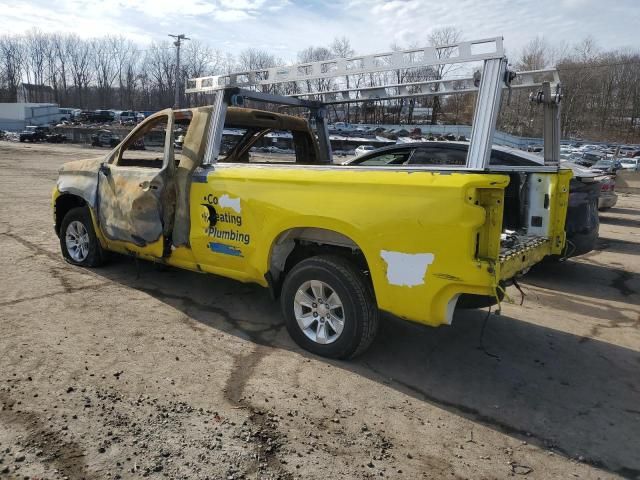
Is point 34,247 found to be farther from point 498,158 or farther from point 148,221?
point 498,158

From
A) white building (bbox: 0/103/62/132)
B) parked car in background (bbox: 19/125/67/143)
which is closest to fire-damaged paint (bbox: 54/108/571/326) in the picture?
parked car in background (bbox: 19/125/67/143)

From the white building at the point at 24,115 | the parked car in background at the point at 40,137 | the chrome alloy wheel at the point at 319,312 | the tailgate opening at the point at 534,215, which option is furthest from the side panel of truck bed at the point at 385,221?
the white building at the point at 24,115

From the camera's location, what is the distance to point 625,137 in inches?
2537

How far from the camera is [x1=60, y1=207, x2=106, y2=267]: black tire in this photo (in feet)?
19.7

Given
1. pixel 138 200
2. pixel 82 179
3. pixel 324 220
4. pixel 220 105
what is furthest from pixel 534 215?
pixel 82 179

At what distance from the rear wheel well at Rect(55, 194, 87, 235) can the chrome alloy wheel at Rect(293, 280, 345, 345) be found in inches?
137

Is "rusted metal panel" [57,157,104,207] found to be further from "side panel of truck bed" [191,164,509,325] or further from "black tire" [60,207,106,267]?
"side panel of truck bed" [191,164,509,325]

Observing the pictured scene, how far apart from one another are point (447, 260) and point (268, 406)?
4.86 feet

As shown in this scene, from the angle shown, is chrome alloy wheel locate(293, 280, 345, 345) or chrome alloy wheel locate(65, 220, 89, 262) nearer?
chrome alloy wheel locate(293, 280, 345, 345)

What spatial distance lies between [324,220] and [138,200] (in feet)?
7.35

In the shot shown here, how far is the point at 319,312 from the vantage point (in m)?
4.02

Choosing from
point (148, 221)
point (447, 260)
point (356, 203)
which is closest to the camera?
point (447, 260)

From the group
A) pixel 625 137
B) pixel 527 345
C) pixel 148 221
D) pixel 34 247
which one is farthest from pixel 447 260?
pixel 625 137

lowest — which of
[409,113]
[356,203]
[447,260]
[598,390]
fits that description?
[598,390]
